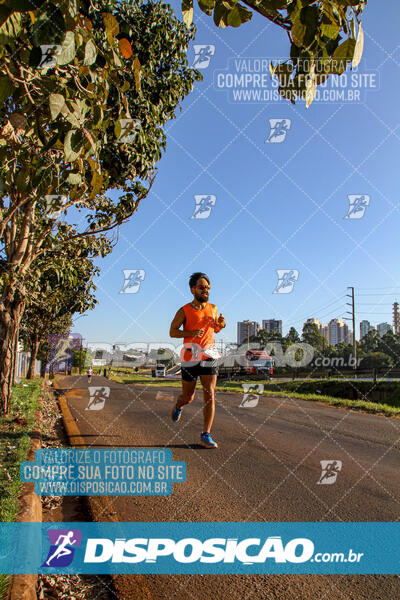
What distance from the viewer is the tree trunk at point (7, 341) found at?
25.2 ft

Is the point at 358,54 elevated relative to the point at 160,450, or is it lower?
elevated

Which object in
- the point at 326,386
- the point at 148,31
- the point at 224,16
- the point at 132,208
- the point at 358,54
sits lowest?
the point at 326,386

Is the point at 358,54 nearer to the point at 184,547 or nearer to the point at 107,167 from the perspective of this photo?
the point at 184,547

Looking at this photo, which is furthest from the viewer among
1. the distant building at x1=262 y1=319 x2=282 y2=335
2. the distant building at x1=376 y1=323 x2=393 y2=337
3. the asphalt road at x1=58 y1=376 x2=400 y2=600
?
the distant building at x1=376 y1=323 x2=393 y2=337

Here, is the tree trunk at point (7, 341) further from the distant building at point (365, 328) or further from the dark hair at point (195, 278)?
the distant building at point (365, 328)

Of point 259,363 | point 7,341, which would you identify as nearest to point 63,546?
point 7,341

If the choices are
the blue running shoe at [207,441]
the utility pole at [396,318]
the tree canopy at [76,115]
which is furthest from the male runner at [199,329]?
the utility pole at [396,318]

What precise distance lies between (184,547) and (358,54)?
9.57ft

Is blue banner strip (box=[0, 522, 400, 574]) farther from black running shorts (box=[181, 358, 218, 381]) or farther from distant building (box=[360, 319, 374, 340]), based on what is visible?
distant building (box=[360, 319, 374, 340])

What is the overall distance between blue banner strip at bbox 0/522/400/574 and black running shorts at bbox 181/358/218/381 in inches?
82.3

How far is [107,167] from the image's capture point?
7039mm

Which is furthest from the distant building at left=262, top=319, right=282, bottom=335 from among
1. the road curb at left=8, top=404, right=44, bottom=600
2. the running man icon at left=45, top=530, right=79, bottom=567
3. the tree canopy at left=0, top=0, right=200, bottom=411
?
the running man icon at left=45, top=530, right=79, bottom=567

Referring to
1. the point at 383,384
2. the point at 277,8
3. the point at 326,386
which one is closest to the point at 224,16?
the point at 277,8

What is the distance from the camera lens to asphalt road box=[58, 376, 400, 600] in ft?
7.56
